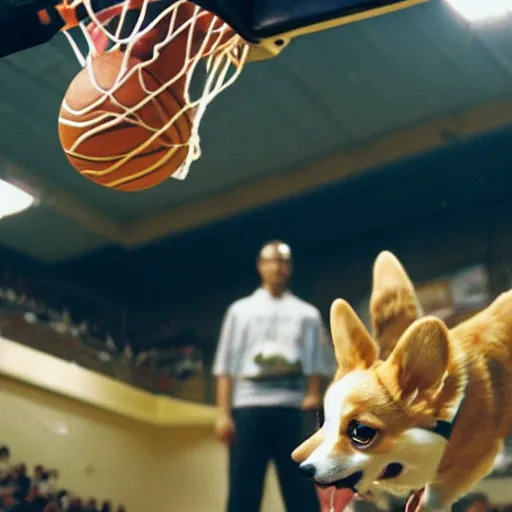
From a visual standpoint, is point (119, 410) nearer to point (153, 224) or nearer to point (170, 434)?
point (170, 434)

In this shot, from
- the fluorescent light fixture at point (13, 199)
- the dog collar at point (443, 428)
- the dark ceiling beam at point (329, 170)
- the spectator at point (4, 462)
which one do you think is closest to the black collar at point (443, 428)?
the dog collar at point (443, 428)

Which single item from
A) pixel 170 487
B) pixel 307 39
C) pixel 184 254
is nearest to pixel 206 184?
pixel 184 254

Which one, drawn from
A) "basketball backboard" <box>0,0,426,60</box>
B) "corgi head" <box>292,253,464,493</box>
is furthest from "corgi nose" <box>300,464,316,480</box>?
"basketball backboard" <box>0,0,426,60</box>

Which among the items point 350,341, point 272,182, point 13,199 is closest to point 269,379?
point 350,341

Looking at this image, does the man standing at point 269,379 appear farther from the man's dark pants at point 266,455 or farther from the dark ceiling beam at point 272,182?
the dark ceiling beam at point 272,182

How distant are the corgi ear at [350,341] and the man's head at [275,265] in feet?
0.45

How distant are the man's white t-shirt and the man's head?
0.02 meters

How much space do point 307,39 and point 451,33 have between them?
30 cm

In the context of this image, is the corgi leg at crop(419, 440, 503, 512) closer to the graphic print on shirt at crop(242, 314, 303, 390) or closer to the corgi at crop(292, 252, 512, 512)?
the corgi at crop(292, 252, 512, 512)

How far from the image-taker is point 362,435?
4.94 ft

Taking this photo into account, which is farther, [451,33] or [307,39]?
[307,39]

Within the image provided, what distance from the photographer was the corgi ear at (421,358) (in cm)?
151

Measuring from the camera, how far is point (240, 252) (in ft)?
6.00

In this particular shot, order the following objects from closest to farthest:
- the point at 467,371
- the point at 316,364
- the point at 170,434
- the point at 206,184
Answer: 1. the point at 467,371
2. the point at 316,364
3. the point at 170,434
4. the point at 206,184
